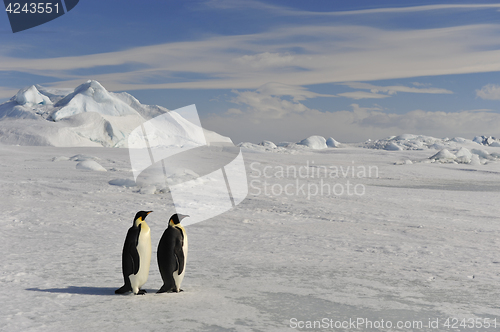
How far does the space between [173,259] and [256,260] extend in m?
1.30

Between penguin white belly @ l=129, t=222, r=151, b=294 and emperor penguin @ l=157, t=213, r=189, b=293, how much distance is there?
0.11 m

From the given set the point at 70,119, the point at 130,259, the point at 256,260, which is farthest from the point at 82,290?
the point at 70,119

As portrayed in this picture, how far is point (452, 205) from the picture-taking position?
8648mm

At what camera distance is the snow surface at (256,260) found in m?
2.78

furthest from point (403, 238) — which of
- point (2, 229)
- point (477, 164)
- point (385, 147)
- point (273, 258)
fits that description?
point (385, 147)

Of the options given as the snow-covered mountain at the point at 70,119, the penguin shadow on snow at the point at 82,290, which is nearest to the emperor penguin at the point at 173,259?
the penguin shadow on snow at the point at 82,290

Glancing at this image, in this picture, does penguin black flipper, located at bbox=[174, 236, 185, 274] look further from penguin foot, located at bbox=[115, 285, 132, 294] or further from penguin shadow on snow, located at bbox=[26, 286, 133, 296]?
penguin shadow on snow, located at bbox=[26, 286, 133, 296]

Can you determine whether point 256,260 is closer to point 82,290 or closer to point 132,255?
point 132,255

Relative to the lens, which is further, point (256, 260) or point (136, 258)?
point (256, 260)

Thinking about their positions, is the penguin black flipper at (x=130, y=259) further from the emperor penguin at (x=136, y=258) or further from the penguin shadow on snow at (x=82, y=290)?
the penguin shadow on snow at (x=82, y=290)

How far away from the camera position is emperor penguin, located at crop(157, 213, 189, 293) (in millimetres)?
3195

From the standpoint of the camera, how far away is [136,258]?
3148mm

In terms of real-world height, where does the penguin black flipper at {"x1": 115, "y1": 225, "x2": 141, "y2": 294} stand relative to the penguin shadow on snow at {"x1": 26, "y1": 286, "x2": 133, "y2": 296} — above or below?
above

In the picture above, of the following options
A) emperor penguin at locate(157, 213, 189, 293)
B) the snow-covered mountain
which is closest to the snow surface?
emperor penguin at locate(157, 213, 189, 293)
